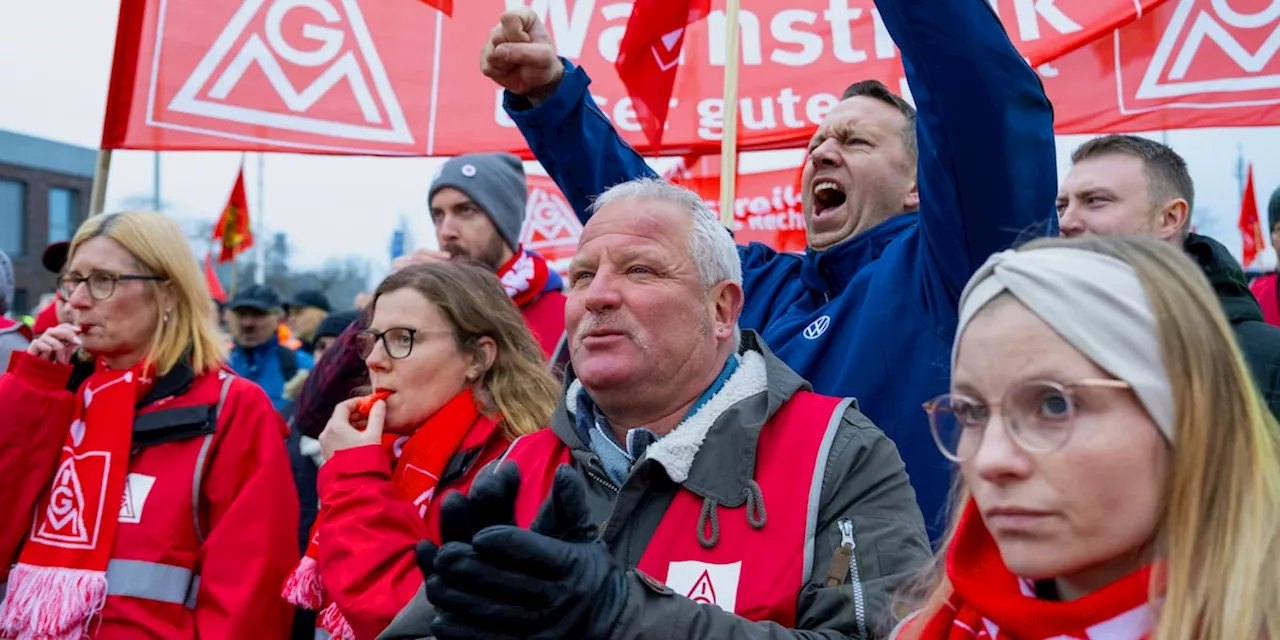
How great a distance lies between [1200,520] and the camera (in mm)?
1465

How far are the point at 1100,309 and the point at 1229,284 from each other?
2.04 meters

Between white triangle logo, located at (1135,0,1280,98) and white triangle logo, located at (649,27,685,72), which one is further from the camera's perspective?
white triangle logo, located at (1135,0,1280,98)

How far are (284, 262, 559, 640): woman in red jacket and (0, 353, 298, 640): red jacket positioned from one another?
0.28 meters

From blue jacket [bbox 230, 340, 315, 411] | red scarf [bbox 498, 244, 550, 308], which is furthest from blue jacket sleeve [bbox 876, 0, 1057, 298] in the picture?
blue jacket [bbox 230, 340, 315, 411]

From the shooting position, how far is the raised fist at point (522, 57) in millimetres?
3037

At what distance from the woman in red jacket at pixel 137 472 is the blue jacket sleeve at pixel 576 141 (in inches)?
44.1

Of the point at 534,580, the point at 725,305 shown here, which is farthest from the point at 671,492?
the point at 534,580

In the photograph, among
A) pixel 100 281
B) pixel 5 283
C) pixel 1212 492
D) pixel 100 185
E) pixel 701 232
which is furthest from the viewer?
pixel 5 283

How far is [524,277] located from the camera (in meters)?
4.60

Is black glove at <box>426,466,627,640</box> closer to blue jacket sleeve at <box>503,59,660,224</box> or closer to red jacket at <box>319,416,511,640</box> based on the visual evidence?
red jacket at <box>319,416,511,640</box>

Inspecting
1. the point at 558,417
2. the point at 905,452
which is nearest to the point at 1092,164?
the point at 905,452

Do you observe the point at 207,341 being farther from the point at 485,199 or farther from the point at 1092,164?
the point at 1092,164

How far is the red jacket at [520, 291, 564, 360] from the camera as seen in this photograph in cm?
455

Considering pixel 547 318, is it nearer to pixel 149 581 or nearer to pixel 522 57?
pixel 522 57
